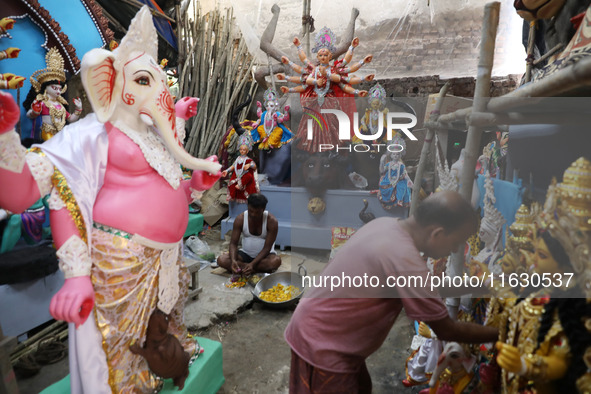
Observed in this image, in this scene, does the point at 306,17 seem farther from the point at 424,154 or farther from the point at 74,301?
the point at 74,301

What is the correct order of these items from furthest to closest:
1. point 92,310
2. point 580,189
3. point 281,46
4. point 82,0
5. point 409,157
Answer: point 281,46, point 82,0, point 409,157, point 92,310, point 580,189

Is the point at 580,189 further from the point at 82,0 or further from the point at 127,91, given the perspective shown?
the point at 82,0

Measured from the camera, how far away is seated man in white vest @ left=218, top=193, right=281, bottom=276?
3.66 meters

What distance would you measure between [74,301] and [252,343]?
1.73m

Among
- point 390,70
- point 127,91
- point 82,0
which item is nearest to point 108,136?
point 127,91

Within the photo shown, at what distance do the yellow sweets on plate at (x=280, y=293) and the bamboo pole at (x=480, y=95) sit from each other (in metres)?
1.88

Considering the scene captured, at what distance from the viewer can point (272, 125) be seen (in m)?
4.97

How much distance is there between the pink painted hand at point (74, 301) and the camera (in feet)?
4.35

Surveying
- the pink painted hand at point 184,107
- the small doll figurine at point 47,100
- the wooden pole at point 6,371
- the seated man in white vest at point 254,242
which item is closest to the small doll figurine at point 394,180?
the pink painted hand at point 184,107

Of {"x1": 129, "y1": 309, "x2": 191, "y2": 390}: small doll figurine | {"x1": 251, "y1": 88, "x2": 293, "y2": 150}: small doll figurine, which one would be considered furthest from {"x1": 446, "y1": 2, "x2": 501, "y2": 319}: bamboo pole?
{"x1": 251, "y1": 88, "x2": 293, "y2": 150}: small doll figurine

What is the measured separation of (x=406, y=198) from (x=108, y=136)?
1387 millimetres

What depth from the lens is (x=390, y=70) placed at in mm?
5457

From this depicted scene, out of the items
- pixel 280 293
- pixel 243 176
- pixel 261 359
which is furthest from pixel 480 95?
pixel 243 176

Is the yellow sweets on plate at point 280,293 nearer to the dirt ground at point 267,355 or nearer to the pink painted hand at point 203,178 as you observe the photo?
the dirt ground at point 267,355
